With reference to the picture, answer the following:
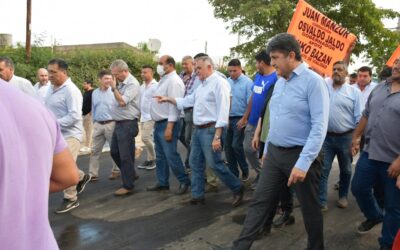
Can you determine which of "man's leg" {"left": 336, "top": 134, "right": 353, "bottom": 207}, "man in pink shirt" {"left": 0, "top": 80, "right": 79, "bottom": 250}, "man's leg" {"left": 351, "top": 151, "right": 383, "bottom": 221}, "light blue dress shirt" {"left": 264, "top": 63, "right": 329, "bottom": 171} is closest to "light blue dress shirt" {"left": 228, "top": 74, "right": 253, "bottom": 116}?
"man's leg" {"left": 336, "top": 134, "right": 353, "bottom": 207}

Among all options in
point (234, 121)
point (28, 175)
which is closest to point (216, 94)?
point (234, 121)

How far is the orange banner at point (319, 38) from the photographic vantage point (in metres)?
6.27

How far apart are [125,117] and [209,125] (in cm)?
127

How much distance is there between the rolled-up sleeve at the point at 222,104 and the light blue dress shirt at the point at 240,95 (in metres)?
1.29

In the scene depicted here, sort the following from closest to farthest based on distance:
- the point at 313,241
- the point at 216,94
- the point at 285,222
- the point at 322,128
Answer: the point at 322,128 < the point at 313,241 < the point at 285,222 < the point at 216,94

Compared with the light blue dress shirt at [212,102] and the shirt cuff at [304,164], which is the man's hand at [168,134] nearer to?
the light blue dress shirt at [212,102]

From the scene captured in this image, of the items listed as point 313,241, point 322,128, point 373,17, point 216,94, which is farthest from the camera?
point 373,17

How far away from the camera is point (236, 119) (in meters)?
6.02

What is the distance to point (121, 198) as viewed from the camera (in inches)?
210

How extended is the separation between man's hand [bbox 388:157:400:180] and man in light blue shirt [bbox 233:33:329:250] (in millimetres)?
640

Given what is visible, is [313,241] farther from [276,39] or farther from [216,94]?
[216,94]

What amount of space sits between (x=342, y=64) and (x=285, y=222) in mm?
2089

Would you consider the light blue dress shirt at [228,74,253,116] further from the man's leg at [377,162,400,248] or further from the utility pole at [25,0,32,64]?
the utility pole at [25,0,32,64]

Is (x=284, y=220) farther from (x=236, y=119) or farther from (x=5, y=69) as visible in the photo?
(x=5, y=69)
